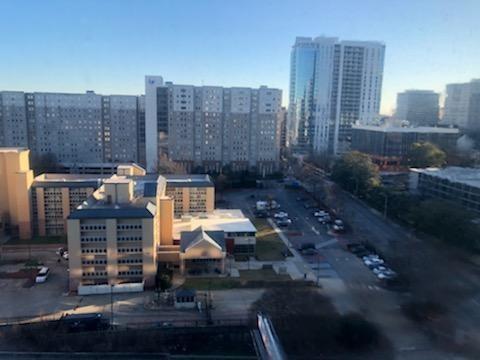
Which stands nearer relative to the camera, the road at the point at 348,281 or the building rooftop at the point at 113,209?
the road at the point at 348,281

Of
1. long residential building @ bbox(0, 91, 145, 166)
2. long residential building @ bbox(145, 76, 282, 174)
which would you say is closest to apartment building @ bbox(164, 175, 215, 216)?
long residential building @ bbox(145, 76, 282, 174)

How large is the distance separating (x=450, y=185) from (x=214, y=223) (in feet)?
14.6

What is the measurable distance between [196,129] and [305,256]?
A: 7.49m

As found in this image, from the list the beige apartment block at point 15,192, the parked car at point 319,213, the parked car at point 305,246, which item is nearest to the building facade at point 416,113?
the parked car at point 319,213

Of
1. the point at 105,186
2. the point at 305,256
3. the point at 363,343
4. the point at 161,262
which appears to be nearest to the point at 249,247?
the point at 305,256

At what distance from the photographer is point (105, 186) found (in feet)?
19.5

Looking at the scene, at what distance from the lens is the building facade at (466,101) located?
15.1 ft

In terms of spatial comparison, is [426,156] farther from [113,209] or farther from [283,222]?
[113,209]

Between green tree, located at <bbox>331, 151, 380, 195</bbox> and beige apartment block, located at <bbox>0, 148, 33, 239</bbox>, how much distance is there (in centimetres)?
695

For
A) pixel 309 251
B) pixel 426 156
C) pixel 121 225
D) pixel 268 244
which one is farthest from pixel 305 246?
pixel 426 156

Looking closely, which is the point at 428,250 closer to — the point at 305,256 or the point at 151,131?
the point at 305,256

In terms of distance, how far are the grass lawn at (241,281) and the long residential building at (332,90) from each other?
11.4m

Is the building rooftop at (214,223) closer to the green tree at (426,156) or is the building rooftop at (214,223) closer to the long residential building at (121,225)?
the long residential building at (121,225)

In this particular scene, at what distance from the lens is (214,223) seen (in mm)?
7059
